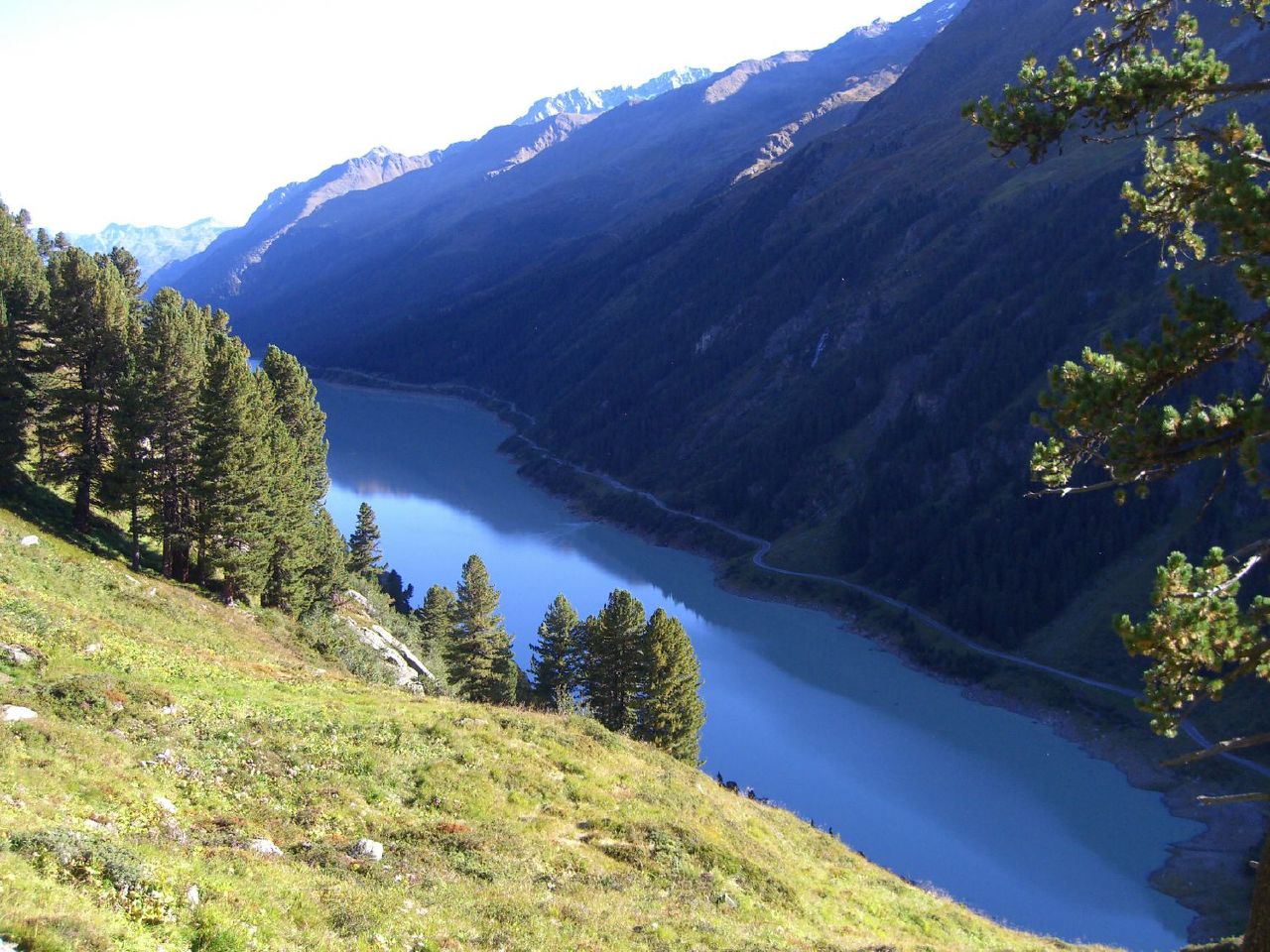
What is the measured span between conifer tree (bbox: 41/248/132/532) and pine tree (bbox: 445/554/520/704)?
62.8ft

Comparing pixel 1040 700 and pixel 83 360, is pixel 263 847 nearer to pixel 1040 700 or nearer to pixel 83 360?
pixel 83 360

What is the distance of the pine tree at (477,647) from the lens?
50.3 meters

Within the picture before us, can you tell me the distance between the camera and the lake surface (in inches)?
→ 2133

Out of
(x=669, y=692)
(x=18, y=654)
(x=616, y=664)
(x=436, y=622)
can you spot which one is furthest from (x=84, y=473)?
(x=436, y=622)

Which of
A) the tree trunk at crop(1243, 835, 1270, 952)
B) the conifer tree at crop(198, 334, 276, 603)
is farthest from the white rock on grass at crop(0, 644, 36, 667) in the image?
the tree trunk at crop(1243, 835, 1270, 952)

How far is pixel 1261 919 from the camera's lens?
349 inches

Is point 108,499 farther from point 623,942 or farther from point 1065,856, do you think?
point 1065,856

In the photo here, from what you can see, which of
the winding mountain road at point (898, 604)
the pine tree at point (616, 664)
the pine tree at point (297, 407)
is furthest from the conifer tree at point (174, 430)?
the winding mountain road at point (898, 604)

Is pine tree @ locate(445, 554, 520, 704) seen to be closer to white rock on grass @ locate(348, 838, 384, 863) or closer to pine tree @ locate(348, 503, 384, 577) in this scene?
pine tree @ locate(348, 503, 384, 577)

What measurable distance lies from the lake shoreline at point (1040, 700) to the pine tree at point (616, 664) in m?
20.4

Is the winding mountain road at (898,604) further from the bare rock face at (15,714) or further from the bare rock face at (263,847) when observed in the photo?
the bare rock face at (15,714)

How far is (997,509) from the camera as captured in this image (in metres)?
106

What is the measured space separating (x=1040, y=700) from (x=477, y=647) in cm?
5343

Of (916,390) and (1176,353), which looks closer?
(1176,353)
